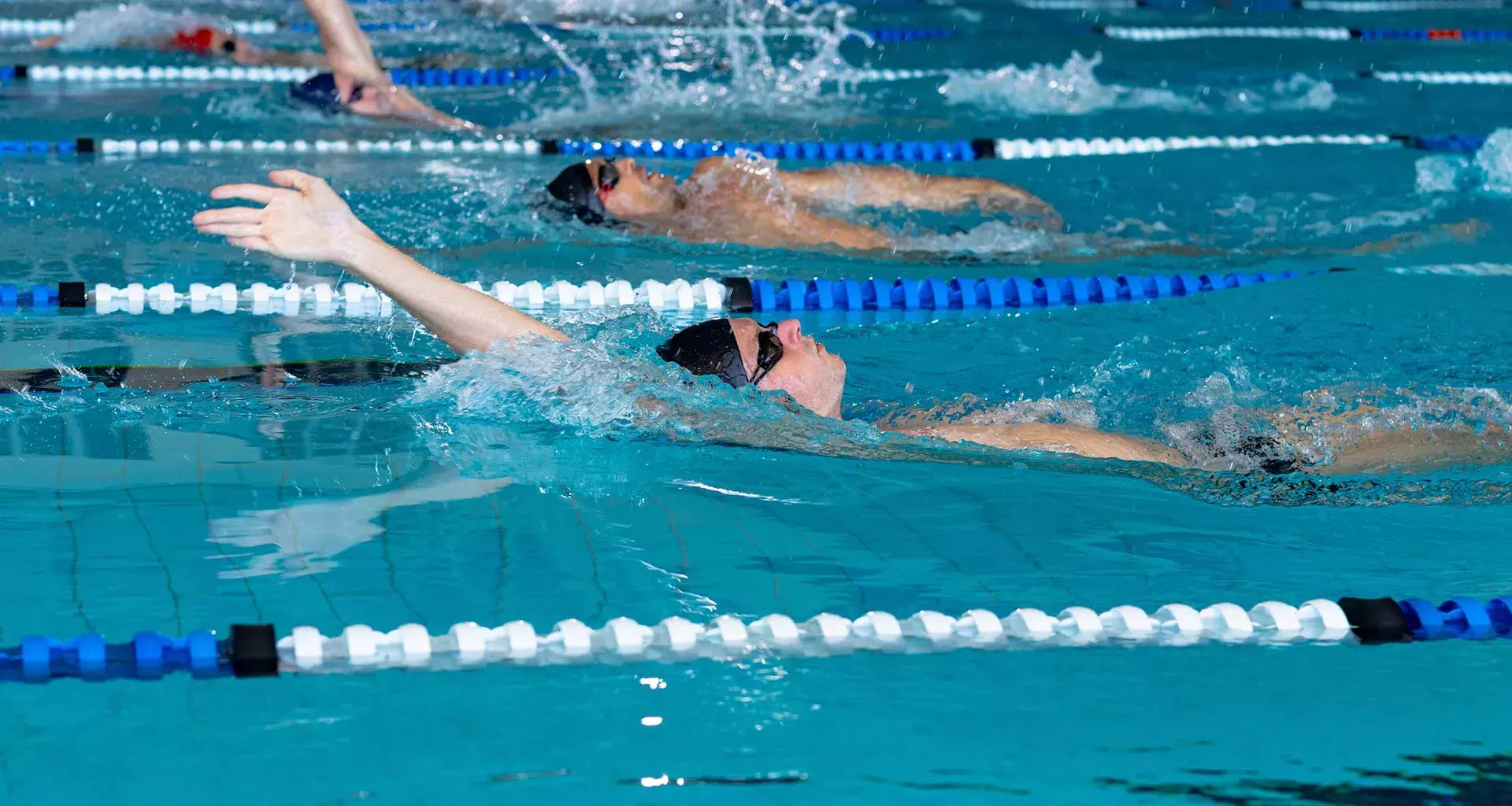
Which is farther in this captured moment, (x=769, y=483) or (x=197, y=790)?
(x=769, y=483)

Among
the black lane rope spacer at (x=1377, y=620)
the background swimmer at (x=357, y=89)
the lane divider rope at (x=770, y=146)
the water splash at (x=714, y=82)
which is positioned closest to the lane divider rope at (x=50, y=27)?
the water splash at (x=714, y=82)

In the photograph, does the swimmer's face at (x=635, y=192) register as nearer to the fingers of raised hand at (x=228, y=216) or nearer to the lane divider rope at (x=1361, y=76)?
the fingers of raised hand at (x=228, y=216)

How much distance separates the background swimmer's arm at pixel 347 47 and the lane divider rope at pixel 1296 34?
13.3 ft

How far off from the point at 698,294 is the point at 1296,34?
5498 millimetres

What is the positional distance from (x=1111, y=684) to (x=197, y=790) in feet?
3.56

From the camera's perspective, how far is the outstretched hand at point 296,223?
2301 mm

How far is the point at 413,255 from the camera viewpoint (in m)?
4.12

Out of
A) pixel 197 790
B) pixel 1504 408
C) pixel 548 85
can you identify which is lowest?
pixel 197 790

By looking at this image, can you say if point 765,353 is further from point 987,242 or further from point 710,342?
point 987,242

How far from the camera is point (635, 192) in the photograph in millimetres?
4398

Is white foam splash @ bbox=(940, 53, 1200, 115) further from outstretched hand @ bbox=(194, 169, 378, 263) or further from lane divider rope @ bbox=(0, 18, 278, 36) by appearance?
outstretched hand @ bbox=(194, 169, 378, 263)

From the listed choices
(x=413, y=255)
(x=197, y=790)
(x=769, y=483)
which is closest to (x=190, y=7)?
(x=413, y=255)

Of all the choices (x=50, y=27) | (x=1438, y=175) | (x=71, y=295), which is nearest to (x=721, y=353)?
(x=71, y=295)

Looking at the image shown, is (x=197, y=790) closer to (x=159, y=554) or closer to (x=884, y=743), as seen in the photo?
(x=159, y=554)
